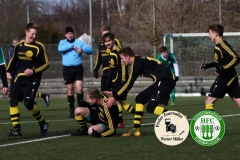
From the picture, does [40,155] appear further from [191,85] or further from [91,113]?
[191,85]

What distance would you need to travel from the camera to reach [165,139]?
947cm

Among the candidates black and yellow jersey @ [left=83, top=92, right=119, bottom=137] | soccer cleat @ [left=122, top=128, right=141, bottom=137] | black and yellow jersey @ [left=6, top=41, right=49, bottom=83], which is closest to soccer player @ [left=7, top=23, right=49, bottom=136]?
black and yellow jersey @ [left=6, top=41, right=49, bottom=83]

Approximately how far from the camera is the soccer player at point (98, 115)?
11453mm

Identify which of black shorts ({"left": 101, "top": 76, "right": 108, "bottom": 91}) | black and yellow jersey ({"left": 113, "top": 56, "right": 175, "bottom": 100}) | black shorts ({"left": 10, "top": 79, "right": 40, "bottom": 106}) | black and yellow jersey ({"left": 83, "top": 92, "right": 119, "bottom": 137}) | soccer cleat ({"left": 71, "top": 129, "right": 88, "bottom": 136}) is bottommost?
soccer cleat ({"left": 71, "top": 129, "right": 88, "bottom": 136})

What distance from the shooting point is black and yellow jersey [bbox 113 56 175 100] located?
11141 millimetres

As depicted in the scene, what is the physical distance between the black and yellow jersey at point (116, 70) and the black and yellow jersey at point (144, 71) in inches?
73.2

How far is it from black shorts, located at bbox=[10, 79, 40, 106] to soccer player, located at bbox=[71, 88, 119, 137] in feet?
2.96

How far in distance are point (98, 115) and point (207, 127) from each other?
10.00ft

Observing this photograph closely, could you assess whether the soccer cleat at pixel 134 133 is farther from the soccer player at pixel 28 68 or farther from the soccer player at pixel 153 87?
the soccer player at pixel 28 68

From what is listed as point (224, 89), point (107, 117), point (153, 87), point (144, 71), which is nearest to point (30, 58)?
point (107, 117)

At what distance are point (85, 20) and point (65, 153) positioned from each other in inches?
1002

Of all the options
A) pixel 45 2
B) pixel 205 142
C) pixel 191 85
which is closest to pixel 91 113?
pixel 205 142

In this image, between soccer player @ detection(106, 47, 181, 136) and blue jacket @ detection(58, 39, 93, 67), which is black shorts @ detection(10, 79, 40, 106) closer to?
soccer player @ detection(106, 47, 181, 136)

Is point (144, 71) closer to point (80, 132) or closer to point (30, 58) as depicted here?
point (80, 132)
